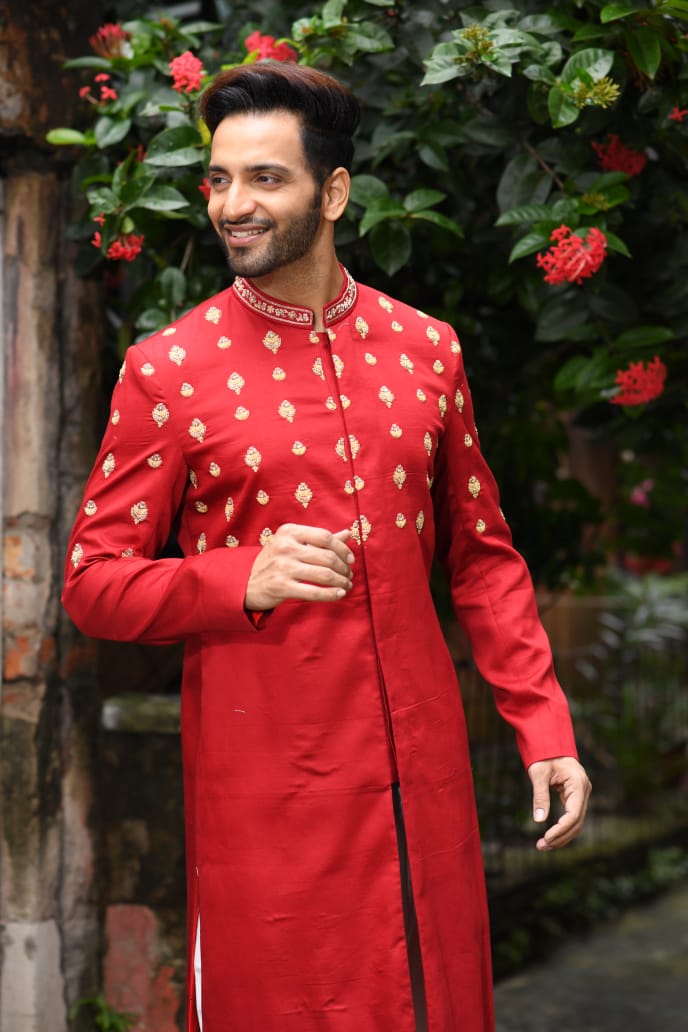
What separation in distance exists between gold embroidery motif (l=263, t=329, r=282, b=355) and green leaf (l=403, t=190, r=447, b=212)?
0.71m

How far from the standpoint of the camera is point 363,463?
2.07 meters

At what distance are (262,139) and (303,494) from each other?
54cm

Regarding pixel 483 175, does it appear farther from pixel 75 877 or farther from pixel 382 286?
pixel 75 877

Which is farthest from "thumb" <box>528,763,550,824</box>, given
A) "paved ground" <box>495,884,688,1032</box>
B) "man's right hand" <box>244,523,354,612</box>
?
"paved ground" <box>495,884,688,1032</box>

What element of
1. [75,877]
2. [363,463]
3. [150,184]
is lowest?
[75,877]

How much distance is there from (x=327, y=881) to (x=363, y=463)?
65 cm

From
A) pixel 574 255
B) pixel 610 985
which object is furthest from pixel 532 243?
pixel 610 985

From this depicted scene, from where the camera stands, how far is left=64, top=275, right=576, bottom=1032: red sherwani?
2.00 meters

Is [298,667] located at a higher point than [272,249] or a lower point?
lower

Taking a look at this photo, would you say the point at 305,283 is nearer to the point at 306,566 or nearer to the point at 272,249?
the point at 272,249

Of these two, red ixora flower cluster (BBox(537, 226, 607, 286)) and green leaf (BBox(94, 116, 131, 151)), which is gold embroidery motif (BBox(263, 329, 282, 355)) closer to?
red ixora flower cluster (BBox(537, 226, 607, 286))

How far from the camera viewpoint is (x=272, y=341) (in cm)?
212

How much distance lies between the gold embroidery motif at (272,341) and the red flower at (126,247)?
0.71 m

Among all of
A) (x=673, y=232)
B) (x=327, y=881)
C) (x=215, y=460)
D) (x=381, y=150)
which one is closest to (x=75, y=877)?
(x=327, y=881)
